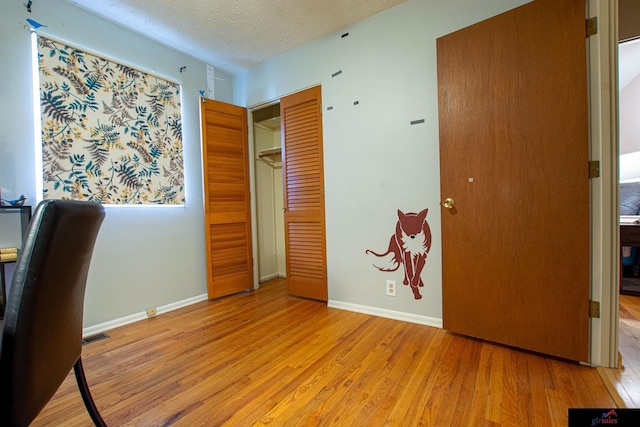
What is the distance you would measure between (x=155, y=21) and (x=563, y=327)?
3799 millimetres

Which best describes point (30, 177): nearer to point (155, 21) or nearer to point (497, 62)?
point (155, 21)

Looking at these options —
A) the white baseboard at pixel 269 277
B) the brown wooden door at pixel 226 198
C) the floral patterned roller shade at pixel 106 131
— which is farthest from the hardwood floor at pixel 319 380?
the white baseboard at pixel 269 277

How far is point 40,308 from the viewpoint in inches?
27.2

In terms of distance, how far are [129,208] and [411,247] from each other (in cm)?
253

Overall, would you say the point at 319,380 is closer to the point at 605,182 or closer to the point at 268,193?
the point at 605,182

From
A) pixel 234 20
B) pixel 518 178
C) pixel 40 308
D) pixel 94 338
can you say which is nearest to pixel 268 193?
pixel 234 20

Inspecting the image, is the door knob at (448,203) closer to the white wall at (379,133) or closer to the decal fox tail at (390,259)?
the white wall at (379,133)

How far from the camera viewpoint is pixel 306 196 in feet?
9.61

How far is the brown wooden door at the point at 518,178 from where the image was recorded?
61.2 inches

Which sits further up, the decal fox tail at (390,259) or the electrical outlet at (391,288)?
the decal fox tail at (390,259)

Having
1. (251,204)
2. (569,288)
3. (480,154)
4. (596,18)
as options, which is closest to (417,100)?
(480,154)

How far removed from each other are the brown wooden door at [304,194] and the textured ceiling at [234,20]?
0.55 metres

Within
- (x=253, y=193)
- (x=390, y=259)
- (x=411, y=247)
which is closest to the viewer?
(x=411, y=247)

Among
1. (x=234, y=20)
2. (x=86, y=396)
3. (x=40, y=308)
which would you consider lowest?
(x=86, y=396)
